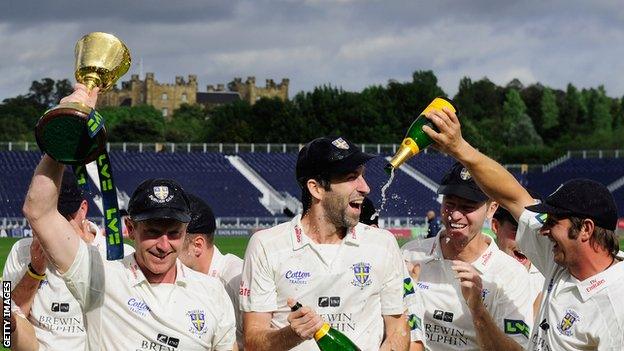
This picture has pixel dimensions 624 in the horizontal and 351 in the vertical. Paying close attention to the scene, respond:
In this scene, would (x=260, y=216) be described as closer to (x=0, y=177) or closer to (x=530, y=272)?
(x=0, y=177)

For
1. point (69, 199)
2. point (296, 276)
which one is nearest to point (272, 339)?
point (296, 276)

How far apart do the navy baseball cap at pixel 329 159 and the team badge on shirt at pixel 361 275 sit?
523mm

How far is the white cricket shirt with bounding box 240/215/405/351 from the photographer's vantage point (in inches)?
253

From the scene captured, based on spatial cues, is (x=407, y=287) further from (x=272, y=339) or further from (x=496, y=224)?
(x=496, y=224)

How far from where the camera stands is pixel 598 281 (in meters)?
→ 5.79

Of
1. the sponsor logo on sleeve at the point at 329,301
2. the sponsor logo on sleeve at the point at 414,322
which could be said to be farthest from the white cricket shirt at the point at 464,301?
the sponsor logo on sleeve at the point at 329,301

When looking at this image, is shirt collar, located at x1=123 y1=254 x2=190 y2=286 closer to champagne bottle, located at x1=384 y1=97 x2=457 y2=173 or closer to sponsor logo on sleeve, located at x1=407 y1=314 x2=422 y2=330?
champagne bottle, located at x1=384 y1=97 x2=457 y2=173

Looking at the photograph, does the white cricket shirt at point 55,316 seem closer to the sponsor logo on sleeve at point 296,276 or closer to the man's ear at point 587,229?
the sponsor logo on sleeve at point 296,276

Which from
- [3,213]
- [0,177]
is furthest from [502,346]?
[0,177]

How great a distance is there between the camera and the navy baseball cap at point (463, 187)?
7297 mm

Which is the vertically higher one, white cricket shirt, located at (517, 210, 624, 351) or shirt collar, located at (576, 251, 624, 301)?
shirt collar, located at (576, 251, 624, 301)

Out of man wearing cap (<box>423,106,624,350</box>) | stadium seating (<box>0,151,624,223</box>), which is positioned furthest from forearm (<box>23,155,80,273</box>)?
stadium seating (<box>0,151,624,223</box>)

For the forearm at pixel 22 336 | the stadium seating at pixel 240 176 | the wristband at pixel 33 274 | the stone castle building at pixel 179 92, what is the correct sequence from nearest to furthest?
the forearm at pixel 22 336 < the wristband at pixel 33 274 < the stadium seating at pixel 240 176 < the stone castle building at pixel 179 92

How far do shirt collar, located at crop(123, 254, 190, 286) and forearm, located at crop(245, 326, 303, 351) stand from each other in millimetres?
559
